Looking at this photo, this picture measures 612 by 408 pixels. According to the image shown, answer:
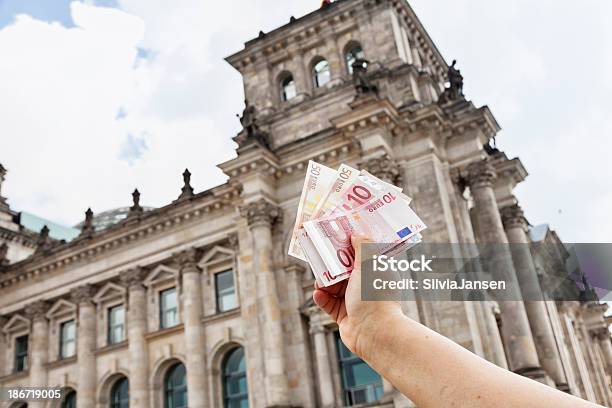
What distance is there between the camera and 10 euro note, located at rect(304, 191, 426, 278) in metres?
2.29

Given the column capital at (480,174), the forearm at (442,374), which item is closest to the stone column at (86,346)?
the column capital at (480,174)

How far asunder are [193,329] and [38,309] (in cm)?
995

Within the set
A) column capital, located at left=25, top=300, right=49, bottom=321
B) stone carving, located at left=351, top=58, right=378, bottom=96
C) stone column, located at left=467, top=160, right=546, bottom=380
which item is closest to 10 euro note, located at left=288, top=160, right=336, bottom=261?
stone column, located at left=467, top=160, right=546, bottom=380

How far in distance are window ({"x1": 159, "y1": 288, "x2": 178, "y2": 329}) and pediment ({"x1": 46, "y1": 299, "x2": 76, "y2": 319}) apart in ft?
17.6

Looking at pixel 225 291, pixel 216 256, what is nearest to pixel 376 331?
pixel 225 291

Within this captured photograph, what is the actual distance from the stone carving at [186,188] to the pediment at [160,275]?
3116mm

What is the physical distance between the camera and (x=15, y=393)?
15.0 m

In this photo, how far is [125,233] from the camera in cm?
2764

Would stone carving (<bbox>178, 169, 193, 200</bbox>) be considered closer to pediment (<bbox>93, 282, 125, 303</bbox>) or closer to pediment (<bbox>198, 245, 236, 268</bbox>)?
pediment (<bbox>198, 245, 236, 268</bbox>)

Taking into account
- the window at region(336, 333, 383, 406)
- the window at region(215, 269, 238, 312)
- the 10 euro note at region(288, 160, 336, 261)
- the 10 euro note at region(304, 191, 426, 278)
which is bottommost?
the 10 euro note at region(304, 191, 426, 278)

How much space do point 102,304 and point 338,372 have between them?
13.0 meters

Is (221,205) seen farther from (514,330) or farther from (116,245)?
(514,330)

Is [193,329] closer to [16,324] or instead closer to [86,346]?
[86,346]

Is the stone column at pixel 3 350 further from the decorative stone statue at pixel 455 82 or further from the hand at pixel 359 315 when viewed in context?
the hand at pixel 359 315
